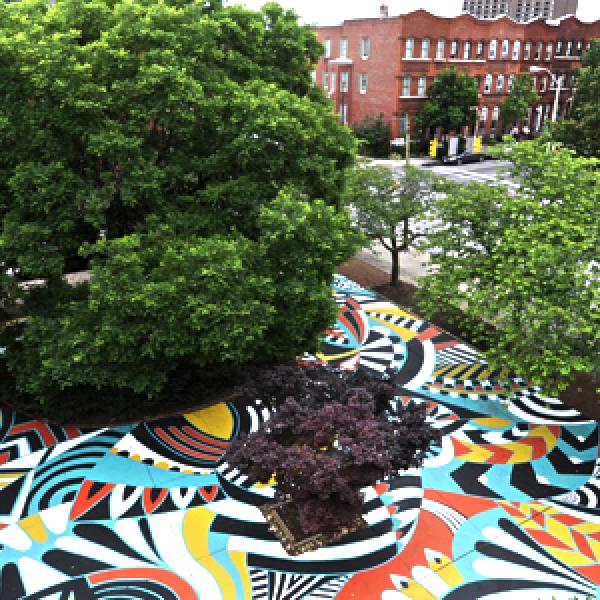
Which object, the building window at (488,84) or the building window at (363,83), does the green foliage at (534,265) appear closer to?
the building window at (363,83)

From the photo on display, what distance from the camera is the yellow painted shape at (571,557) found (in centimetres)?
1109

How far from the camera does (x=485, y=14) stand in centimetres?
14725

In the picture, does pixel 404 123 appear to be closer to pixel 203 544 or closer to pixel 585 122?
pixel 585 122

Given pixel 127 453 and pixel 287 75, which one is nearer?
pixel 127 453

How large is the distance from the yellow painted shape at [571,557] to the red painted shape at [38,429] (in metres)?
11.3

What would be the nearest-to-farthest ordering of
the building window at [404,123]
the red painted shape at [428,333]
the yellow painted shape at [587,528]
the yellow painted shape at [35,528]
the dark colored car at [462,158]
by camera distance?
1. the yellow painted shape at [35,528]
2. the yellow painted shape at [587,528]
3. the red painted shape at [428,333]
4. the dark colored car at [462,158]
5. the building window at [404,123]

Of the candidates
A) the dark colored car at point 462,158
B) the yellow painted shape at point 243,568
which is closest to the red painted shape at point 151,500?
the yellow painted shape at point 243,568

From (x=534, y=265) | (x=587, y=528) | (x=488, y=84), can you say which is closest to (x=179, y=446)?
(x=587, y=528)

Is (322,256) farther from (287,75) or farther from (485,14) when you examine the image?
(485,14)

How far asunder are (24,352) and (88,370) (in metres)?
2.47

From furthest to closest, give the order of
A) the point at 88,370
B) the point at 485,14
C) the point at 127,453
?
the point at 485,14 < the point at 127,453 < the point at 88,370

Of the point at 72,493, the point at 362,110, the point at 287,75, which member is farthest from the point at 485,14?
the point at 72,493

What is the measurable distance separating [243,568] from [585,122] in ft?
119

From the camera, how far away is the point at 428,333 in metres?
19.6
